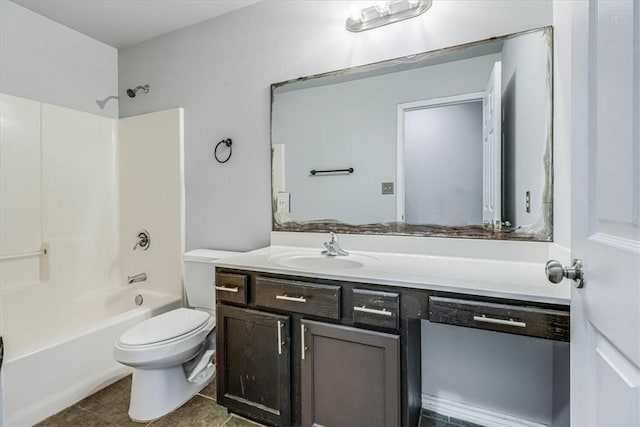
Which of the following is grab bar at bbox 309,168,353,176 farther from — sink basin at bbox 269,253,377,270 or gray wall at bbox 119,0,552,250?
sink basin at bbox 269,253,377,270

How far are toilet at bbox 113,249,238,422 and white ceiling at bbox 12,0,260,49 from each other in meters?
1.65

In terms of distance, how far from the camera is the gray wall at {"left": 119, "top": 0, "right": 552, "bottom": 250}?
163cm

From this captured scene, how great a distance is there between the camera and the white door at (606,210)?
1.81 feet

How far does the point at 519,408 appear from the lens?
4.85 feet

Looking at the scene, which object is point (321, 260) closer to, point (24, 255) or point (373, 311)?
point (373, 311)

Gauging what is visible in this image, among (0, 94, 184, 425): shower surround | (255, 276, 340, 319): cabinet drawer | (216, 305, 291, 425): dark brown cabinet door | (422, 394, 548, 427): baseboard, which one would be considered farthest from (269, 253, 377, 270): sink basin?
(0, 94, 184, 425): shower surround

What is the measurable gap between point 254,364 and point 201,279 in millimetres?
794

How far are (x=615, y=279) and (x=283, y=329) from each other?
114 cm

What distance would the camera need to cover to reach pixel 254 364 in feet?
4.86

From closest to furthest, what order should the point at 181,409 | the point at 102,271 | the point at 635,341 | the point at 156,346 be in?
1. the point at 635,341
2. the point at 156,346
3. the point at 181,409
4. the point at 102,271

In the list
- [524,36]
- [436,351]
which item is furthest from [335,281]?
[524,36]

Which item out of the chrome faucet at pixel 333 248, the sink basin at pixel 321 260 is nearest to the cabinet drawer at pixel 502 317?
the sink basin at pixel 321 260

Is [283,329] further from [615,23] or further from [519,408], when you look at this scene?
[615,23]

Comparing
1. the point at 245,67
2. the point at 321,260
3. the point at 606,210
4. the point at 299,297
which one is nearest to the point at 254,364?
the point at 299,297
